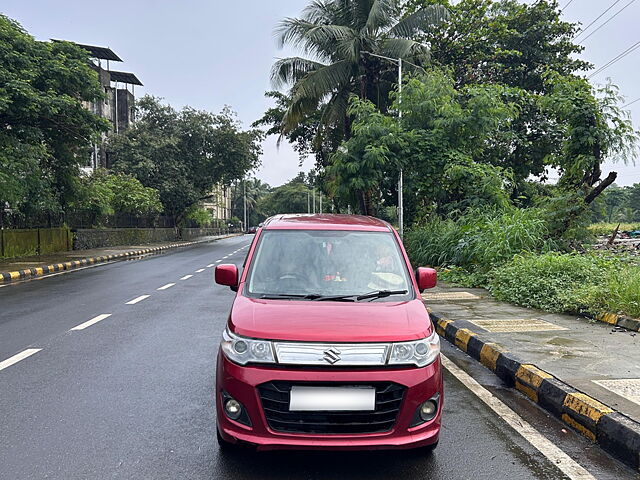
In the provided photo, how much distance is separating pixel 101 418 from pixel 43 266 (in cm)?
1482

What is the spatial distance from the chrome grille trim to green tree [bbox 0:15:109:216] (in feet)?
50.2

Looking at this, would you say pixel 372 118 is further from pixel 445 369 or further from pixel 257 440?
pixel 257 440

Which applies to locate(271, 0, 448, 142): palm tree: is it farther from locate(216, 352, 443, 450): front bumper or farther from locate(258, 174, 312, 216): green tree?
locate(258, 174, 312, 216): green tree

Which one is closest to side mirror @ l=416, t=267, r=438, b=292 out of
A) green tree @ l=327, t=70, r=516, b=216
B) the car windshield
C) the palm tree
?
the car windshield

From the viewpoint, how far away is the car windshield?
13.5ft

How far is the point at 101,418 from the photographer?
423 cm

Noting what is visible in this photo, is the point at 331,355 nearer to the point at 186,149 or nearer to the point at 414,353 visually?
the point at 414,353

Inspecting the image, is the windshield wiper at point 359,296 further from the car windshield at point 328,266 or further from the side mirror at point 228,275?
the side mirror at point 228,275

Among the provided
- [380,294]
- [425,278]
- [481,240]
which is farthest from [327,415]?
[481,240]

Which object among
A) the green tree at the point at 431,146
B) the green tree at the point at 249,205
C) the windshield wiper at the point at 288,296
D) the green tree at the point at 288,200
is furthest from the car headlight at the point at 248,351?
the green tree at the point at 249,205

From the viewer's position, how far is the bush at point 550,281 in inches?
338

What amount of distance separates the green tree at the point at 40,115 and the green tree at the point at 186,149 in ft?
57.8

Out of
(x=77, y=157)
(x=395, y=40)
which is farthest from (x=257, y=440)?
(x=77, y=157)

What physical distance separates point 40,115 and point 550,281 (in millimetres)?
16001
